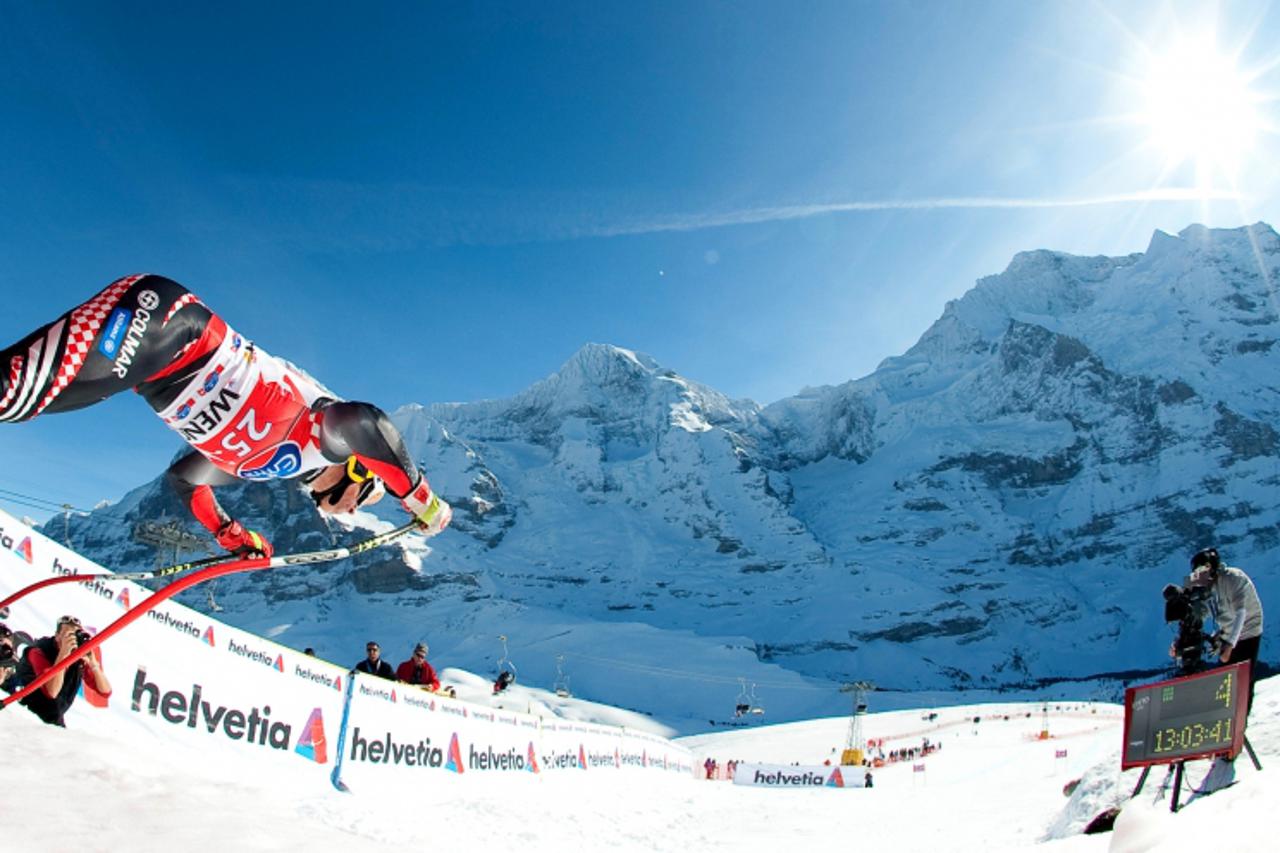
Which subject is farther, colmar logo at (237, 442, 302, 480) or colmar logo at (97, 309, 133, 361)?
colmar logo at (237, 442, 302, 480)

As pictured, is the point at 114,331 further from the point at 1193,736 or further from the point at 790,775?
the point at 790,775

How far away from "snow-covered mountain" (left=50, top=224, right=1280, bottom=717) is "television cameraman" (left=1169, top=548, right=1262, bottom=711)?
85.9 metres

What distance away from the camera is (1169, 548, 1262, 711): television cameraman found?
→ 5.66m

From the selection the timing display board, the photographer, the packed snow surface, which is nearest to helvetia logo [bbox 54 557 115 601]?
the photographer

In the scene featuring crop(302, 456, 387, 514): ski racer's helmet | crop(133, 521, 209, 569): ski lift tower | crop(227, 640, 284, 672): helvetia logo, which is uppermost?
crop(133, 521, 209, 569): ski lift tower

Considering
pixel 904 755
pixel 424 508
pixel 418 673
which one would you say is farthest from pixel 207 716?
pixel 904 755

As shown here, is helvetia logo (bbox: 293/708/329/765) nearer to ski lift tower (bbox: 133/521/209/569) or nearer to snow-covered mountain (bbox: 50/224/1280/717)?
ski lift tower (bbox: 133/521/209/569)

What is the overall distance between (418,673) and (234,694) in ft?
13.9

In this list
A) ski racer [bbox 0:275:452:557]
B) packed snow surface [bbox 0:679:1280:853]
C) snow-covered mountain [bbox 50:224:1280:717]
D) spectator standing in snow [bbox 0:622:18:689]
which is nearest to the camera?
packed snow surface [bbox 0:679:1280:853]

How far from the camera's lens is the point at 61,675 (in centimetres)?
524

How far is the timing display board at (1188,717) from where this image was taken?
4719mm

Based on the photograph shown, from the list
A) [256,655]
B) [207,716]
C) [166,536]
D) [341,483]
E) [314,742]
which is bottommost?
[314,742]

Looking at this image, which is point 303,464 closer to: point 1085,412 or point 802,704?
point 802,704

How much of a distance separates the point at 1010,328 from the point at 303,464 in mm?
205234
